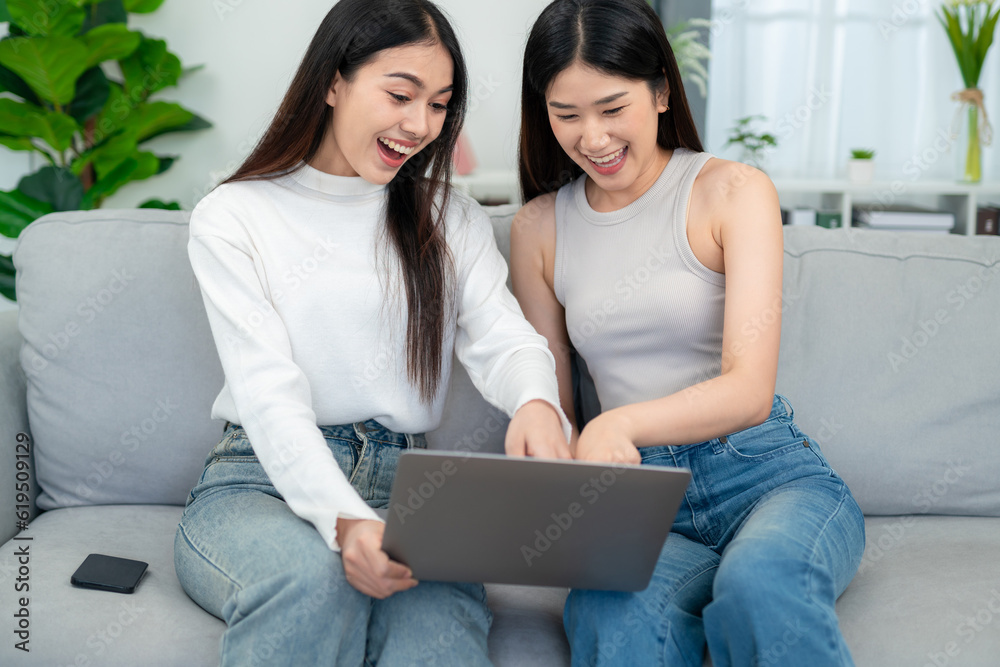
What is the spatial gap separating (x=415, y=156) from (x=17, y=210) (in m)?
1.71

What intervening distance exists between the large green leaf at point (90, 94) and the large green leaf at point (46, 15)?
16cm

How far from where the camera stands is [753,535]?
0.97 metres


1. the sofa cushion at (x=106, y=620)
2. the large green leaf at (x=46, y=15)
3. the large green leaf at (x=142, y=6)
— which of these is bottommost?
the sofa cushion at (x=106, y=620)

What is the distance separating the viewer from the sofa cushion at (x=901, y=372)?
1.36 metres

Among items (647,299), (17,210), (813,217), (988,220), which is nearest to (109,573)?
(647,299)

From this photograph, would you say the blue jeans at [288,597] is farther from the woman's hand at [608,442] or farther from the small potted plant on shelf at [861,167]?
the small potted plant on shelf at [861,167]

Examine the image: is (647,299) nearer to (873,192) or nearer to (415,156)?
(415,156)

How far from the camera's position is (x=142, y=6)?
2.60 m

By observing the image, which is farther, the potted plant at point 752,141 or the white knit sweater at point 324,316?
the potted plant at point 752,141

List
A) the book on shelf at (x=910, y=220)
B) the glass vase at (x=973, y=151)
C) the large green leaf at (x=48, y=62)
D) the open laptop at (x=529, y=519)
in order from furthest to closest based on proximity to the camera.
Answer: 1. the glass vase at (x=973, y=151)
2. the book on shelf at (x=910, y=220)
3. the large green leaf at (x=48, y=62)
4. the open laptop at (x=529, y=519)

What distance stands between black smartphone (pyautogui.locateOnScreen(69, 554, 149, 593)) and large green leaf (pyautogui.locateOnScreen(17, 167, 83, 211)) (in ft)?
5.48

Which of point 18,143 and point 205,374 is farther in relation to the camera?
point 18,143

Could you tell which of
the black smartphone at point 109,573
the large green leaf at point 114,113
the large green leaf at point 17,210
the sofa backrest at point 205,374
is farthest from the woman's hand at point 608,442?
the large green leaf at point 114,113

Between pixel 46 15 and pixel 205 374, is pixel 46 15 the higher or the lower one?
the higher one
